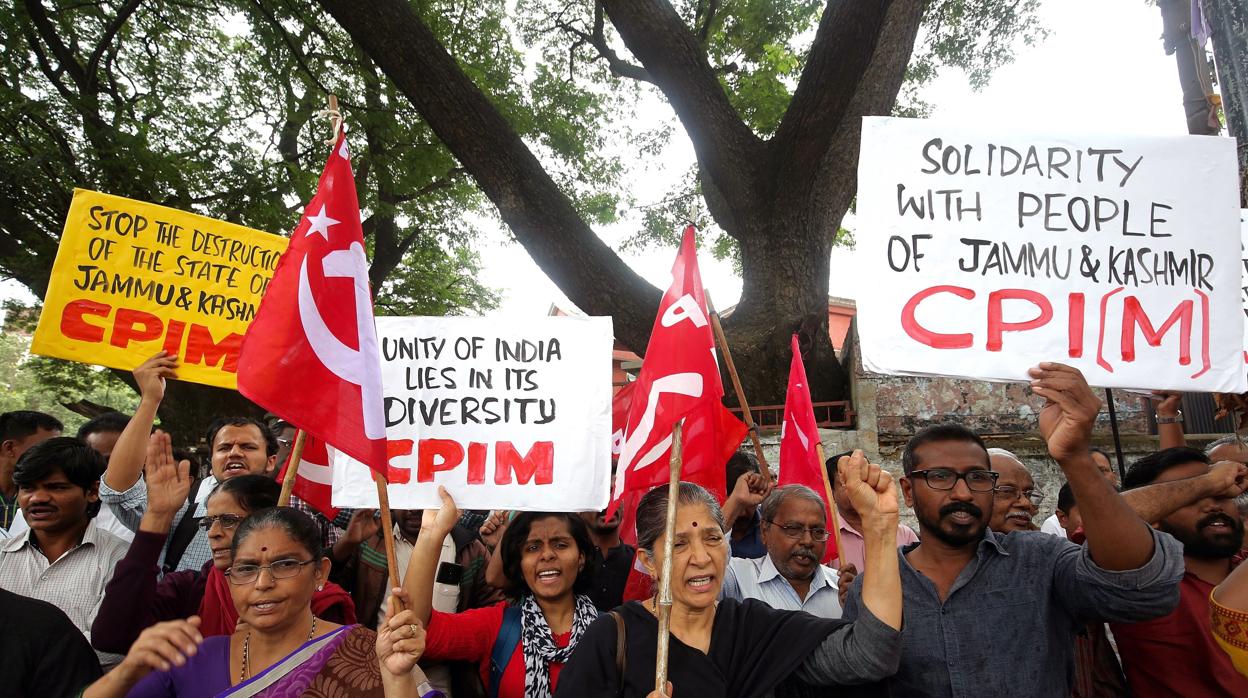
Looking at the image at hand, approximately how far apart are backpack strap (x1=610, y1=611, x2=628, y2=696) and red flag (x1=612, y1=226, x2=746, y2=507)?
0.86 metres

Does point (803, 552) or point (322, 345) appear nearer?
point (322, 345)

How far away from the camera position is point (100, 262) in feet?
13.6

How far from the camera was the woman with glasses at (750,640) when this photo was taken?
2.09 meters

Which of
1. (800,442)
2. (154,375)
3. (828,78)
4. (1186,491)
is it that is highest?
(828,78)

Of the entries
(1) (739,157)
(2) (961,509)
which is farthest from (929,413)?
(2) (961,509)

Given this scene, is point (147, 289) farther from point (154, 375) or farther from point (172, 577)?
point (172, 577)

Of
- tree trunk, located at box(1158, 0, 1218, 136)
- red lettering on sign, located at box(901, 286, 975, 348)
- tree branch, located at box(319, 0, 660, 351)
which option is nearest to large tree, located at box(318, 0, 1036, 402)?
tree branch, located at box(319, 0, 660, 351)

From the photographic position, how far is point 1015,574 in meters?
2.30

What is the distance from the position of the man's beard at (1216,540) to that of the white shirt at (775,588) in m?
1.20

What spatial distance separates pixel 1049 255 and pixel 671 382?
53.2 inches

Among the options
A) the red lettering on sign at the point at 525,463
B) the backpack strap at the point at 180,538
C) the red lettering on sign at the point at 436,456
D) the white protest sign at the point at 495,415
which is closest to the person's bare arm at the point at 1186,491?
the white protest sign at the point at 495,415

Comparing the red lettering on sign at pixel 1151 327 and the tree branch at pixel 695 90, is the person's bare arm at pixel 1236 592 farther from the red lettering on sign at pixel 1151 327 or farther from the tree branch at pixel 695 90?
the tree branch at pixel 695 90

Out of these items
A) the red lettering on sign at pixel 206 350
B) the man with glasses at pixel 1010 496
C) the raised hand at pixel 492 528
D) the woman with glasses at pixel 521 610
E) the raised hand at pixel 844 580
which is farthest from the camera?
the red lettering on sign at pixel 206 350

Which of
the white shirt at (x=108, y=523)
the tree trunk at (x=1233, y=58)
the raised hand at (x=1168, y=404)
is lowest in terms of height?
the white shirt at (x=108, y=523)
